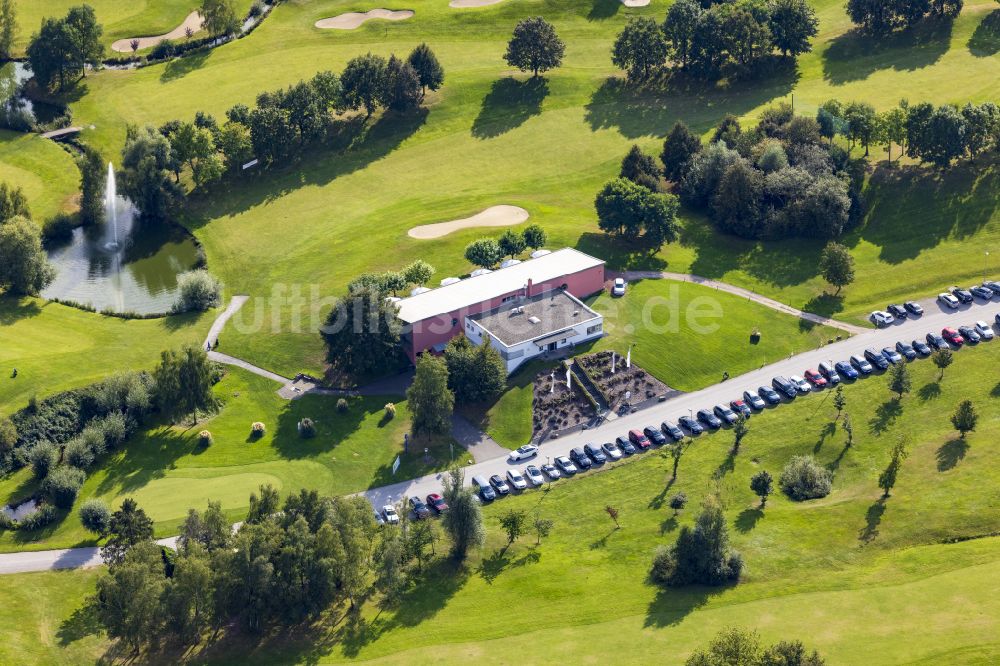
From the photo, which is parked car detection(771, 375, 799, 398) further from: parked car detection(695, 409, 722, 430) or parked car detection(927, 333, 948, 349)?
parked car detection(927, 333, 948, 349)

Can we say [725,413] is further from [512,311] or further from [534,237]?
[534,237]

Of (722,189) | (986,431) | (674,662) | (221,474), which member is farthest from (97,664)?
(722,189)

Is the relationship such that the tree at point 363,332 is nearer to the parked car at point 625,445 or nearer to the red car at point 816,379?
the parked car at point 625,445

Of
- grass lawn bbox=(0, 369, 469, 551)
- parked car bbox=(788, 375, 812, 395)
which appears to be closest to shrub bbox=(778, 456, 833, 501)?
parked car bbox=(788, 375, 812, 395)

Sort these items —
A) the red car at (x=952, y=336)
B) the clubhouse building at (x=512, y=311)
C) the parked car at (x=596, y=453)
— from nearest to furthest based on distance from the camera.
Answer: the parked car at (x=596, y=453), the red car at (x=952, y=336), the clubhouse building at (x=512, y=311)

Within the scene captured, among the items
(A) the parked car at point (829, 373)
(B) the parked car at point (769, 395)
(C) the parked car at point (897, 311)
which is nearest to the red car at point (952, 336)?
(C) the parked car at point (897, 311)

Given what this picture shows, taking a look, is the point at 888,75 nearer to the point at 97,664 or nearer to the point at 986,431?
the point at 986,431
